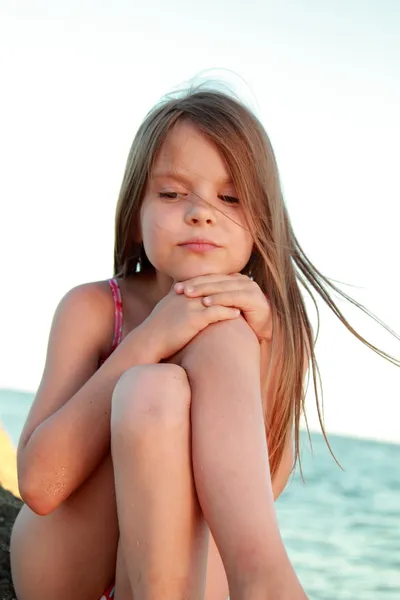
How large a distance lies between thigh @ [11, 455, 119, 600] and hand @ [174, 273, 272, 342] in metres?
0.43

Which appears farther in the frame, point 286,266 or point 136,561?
point 286,266

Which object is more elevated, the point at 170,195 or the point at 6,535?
the point at 170,195

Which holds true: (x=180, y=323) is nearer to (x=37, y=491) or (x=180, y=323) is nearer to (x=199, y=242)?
(x=199, y=242)

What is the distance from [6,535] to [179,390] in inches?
42.7

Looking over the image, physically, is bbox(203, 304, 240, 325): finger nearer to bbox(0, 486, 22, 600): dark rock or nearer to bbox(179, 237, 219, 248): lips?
bbox(179, 237, 219, 248): lips

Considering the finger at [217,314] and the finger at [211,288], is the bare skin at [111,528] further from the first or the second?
the finger at [211,288]

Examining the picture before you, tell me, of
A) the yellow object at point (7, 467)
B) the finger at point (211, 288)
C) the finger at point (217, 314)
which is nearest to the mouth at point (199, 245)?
the finger at point (211, 288)

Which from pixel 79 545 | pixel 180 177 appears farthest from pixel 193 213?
pixel 79 545

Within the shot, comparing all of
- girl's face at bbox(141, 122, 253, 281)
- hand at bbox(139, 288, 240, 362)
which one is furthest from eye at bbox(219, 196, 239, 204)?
hand at bbox(139, 288, 240, 362)

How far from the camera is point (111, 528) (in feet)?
6.04

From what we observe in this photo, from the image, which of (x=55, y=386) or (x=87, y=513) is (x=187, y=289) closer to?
(x=55, y=386)

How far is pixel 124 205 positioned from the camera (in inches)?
91.5

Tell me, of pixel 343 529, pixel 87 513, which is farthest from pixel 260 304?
pixel 343 529

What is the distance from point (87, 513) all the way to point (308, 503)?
7480mm
